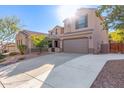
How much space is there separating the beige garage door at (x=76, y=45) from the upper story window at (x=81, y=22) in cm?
157

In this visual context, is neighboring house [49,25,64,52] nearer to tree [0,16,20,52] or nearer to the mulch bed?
tree [0,16,20,52]

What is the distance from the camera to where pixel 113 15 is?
23.5ft

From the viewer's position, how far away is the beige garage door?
15.3m

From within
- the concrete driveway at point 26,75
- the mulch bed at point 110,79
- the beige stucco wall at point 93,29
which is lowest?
the concrete driveway at point 26,75

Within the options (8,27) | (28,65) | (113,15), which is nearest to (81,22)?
(28,65)

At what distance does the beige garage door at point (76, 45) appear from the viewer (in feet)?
50.2

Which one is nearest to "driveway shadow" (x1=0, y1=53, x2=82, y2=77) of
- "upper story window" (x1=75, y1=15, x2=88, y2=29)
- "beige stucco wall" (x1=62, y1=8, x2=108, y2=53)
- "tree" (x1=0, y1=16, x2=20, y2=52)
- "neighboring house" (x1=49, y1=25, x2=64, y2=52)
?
"beige stucco wall" (x1=62, y1=8, x2=108, y2=53)

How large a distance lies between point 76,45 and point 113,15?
9270 mm

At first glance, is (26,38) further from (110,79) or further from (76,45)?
(110,79)

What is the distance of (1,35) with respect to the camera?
19547mm

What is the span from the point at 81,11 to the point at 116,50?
558cm

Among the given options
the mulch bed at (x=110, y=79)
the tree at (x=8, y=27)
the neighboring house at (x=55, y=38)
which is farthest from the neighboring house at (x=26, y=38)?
the mulch bed at (x=110, y=79)

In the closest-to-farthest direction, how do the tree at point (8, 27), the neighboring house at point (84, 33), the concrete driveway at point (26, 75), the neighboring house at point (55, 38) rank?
the concrete driveway at point (26, 75) < the neighboring house at point (84, 33) < the tree at point (8, 27) < the neighboring house at point (55, 38)

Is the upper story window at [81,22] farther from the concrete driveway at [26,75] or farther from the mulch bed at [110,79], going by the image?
the mulch bed at [110,79]
